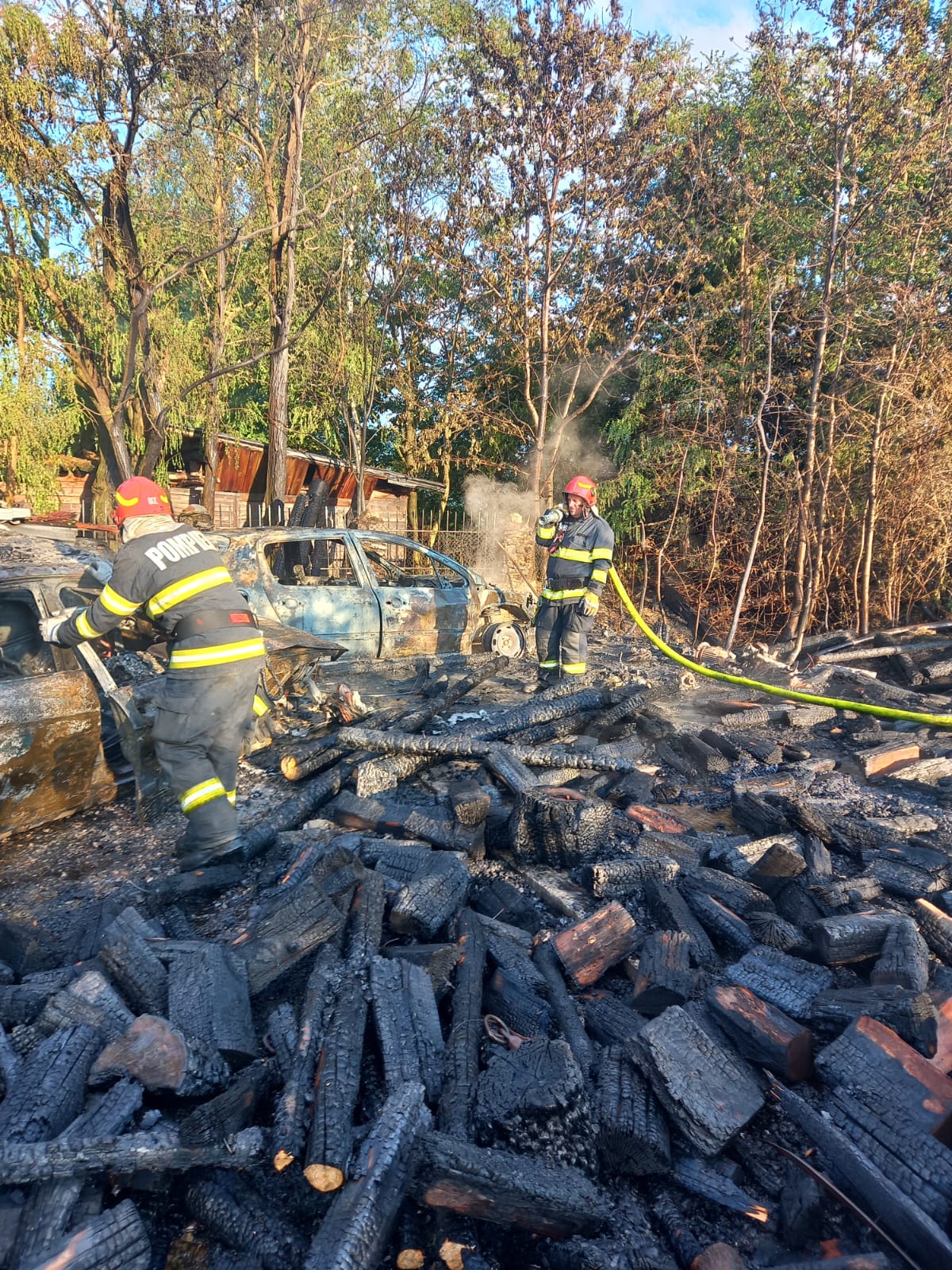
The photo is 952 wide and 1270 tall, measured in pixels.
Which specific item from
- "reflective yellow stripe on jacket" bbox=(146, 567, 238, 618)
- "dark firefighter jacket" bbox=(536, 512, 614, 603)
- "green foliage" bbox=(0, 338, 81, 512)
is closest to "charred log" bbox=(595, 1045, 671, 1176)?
"reflective yellow stripe on jacket" bbox=(146, 567, 238, 618)

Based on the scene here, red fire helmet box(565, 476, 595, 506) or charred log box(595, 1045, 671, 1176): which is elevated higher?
red fire helmet box(565, 476, 595, 506)

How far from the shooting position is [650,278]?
44.0 ft

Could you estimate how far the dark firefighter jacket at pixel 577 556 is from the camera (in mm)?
6617

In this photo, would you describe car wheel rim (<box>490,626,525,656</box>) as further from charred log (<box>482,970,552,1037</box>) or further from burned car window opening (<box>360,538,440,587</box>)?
charred log (<box>482,970,552,1037</box>)

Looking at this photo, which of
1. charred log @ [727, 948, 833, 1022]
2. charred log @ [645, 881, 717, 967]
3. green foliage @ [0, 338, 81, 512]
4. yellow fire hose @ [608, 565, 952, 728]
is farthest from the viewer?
green foliage @ [0, 338, 81, 512]

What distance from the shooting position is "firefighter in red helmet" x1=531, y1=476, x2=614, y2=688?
665cm

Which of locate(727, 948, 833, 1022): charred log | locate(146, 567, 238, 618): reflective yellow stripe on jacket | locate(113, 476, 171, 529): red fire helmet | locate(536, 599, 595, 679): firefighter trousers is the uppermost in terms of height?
locate(113, 476, 171, 529): red fire helmet

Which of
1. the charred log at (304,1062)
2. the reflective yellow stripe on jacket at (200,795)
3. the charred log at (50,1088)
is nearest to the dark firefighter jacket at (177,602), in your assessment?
the reflective yellow stripe on jacket at (200,795)

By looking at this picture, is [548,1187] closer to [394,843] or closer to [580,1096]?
[580,1096]

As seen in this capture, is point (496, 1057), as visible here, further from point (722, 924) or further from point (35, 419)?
point (35, 419)

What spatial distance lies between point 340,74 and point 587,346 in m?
7.15

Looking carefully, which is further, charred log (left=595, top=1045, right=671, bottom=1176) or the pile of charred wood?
charred log (left=595, top=1045, right=671, bottom=1176)

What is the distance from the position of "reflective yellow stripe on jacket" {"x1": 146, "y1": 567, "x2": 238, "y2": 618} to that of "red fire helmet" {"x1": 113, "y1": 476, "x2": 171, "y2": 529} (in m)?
0.42

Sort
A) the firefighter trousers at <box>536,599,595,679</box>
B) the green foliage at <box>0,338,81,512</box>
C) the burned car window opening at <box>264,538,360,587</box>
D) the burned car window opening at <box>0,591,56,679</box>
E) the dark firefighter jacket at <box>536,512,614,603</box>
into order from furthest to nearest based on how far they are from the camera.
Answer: the green foliage at <box>0,338,81,512</box> → the burned car window opening at <box>264,538,360,587</box> → the firefighter trousers at <box>536,599,595,679</box> → the dark firefighter jacket at <box>536,512,614,603</box> → the burned car window opening at <box>0,591,56,679</box>
